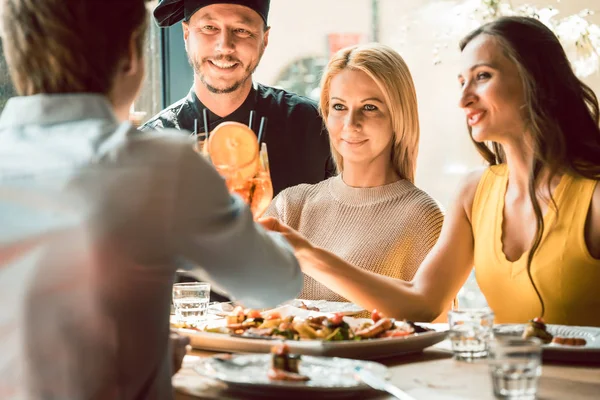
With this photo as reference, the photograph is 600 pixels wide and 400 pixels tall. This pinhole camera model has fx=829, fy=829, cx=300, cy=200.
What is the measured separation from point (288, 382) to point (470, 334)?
460 millimetres

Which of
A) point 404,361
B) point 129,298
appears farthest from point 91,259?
point 404,361

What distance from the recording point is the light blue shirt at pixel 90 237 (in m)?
1.04

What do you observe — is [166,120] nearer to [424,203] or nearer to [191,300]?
[424,203]

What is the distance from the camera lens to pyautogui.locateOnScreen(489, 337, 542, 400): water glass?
1221 millimetres

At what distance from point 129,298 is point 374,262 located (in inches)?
72.7

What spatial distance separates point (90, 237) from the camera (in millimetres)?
1031

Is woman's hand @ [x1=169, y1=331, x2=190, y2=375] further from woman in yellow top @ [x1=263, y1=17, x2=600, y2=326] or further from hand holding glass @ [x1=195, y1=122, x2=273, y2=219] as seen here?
woman in yellow top @ [x1=263, y1=17, x2=600, y2=326]

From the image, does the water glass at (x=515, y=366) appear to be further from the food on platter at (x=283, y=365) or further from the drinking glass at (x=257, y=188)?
the drinking glass at (x=257, y=188)

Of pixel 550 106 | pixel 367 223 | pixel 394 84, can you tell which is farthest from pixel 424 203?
pixel 550 106

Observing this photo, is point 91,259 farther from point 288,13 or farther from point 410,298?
point 288,13

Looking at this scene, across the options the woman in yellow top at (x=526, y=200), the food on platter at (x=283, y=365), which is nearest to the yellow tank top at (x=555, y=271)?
the woman in yellow top at (x=526, y=200)

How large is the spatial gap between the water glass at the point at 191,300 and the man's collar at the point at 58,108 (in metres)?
0.89

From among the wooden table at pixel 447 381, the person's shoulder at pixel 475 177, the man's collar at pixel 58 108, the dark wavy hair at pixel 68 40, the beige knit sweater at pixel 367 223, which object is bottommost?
the wooden table at pixel 447 381

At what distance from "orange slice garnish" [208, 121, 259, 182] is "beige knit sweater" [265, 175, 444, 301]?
1.25 m
